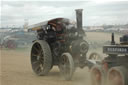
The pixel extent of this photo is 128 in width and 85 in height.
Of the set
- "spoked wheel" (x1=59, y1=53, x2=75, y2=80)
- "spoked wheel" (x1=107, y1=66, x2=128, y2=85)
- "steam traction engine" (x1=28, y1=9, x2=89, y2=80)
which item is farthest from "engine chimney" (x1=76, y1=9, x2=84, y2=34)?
"spoked wheel" (x1=107, y1=66, x2=128, y2=85)

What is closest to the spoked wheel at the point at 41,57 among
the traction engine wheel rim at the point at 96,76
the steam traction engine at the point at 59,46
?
the steam traction engine at the point at 59,46

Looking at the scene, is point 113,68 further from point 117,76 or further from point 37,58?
point 37,58

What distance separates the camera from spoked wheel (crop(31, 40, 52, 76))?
10.6 meters

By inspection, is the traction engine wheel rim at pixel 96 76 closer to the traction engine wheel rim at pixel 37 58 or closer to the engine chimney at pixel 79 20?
the engine chimney at pixel 79 20

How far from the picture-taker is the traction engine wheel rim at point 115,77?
6.25 metres

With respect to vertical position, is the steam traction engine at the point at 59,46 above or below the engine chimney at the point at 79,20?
below

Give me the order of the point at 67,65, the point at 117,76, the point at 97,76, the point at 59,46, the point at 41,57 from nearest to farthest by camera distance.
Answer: the point at 117,76
the point at 97,76
the point at 67,65
the point at 59,46
the point at 41,57

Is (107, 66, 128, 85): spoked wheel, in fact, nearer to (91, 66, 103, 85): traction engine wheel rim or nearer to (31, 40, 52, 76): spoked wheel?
(91, 66, 103, 85): traction engine wheel rim

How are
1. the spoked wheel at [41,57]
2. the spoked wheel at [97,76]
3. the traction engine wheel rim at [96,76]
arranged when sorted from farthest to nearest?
the spoked wheel at [41,57]
the traction engine wheel rim at [96,76]
the spoked wheel at [97,76]

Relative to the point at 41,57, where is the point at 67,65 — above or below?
below

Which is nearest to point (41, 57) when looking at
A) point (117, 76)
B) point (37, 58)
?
point (37, 58)

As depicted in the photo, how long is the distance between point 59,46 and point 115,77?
4583 millimetres

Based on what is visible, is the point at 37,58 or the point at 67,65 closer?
the point at 67,65

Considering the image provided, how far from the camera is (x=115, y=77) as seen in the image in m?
6.50
